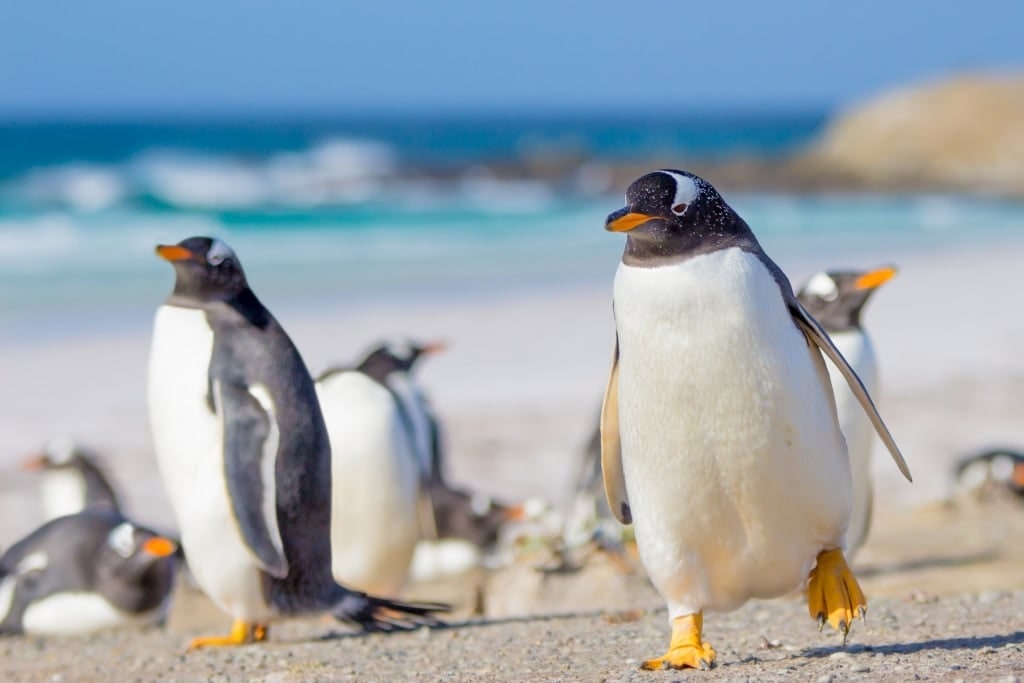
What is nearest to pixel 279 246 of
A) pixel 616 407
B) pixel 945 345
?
pixel 945 345

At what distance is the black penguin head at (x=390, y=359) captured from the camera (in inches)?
313

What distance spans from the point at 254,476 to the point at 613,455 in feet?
4.27

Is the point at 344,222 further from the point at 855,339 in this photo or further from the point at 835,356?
the point at 835,356

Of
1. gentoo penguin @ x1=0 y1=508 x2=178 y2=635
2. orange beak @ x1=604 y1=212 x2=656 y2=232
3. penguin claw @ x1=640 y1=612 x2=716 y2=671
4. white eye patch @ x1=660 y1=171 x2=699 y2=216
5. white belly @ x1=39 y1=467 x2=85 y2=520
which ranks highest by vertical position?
white eye patch @ x1=660 y1=171 x2=699 y2=216

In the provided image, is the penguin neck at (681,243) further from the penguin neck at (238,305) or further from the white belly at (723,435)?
the penguin neck at (238,305)

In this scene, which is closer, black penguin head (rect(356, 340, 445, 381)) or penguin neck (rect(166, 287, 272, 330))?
penguin neck (rect(166, 287, 272, 330))

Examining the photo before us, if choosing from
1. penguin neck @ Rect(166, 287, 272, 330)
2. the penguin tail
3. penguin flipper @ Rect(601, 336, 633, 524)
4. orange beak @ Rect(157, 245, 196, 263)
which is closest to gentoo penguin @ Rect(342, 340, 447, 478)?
the penguin tail

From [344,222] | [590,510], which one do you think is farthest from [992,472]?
[344,222]

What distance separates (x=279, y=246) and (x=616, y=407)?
23926 millimetres

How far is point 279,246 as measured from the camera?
28172mm

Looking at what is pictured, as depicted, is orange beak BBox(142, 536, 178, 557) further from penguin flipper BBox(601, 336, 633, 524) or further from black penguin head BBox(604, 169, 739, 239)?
black penguin head BBox(604, 169, 739, 239)

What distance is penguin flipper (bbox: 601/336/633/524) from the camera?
4723 mm

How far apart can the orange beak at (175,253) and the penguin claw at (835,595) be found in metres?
2.46

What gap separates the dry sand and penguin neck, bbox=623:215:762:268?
112 cm
